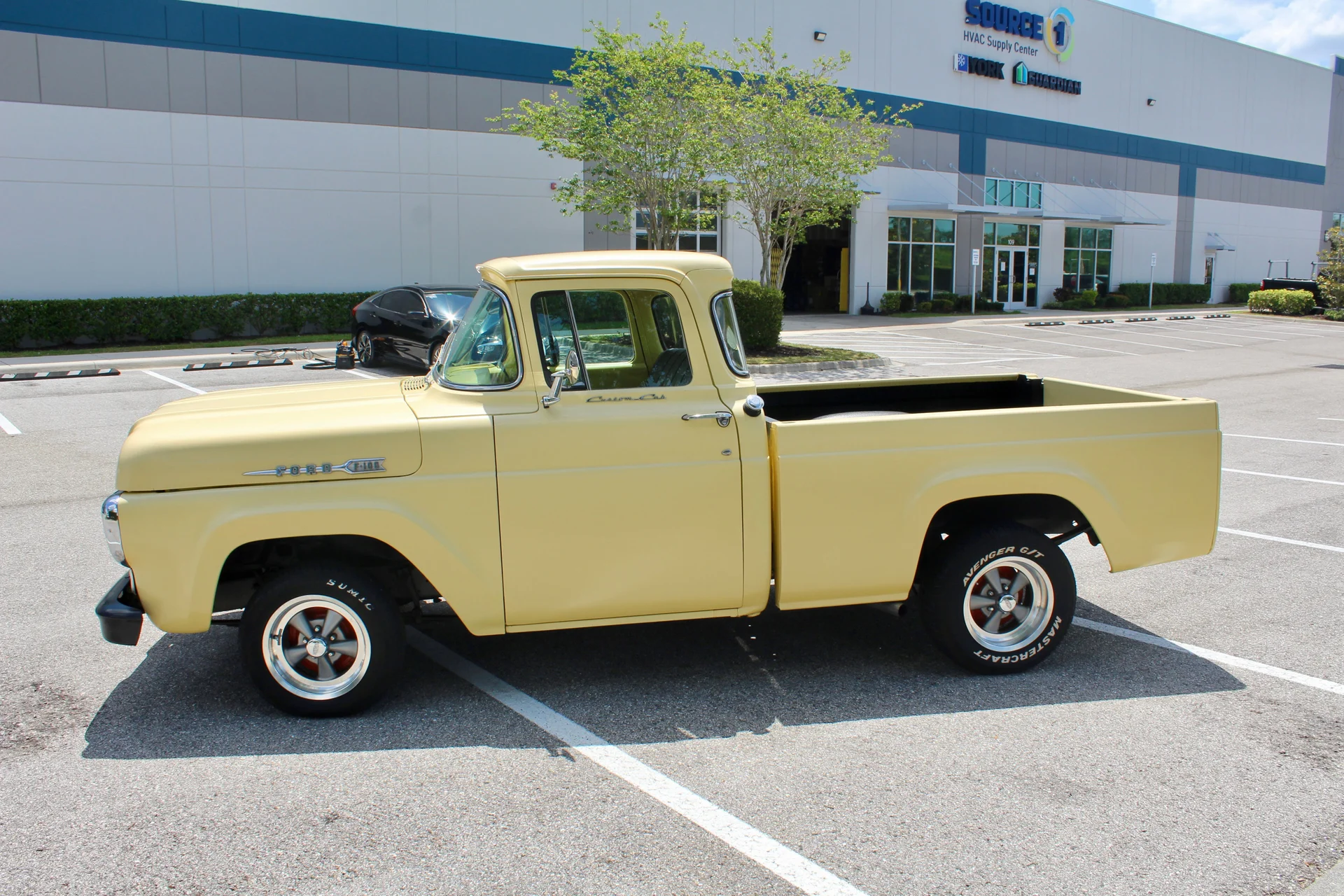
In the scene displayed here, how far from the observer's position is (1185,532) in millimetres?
5109

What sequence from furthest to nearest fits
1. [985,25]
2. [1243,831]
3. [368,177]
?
[985,25]
[368,177]
[1243,831]

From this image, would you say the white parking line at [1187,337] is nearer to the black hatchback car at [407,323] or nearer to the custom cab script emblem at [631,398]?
the black hatchback car at [407,323]

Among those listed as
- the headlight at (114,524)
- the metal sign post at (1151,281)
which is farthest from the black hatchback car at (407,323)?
the metal sign post at (1151,281)

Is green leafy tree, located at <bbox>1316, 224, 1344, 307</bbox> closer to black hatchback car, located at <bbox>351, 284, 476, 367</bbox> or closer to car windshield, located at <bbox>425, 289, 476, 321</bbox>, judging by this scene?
car windshield, located at <bbox>425, 289, 476, 321</bbox>

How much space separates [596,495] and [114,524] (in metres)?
2.04

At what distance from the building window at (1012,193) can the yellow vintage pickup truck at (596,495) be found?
123 ft

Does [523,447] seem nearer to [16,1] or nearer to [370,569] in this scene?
[370,569]

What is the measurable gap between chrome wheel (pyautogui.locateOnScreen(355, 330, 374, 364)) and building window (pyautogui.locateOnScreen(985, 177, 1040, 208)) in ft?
92.8

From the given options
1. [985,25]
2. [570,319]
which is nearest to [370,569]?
[570,319]

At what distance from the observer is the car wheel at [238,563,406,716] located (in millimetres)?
4328

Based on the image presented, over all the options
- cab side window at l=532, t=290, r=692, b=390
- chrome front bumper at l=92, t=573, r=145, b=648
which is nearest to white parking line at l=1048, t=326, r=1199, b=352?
cab side window at l=532, t=290, r=692, b=390

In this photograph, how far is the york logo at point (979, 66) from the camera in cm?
3766

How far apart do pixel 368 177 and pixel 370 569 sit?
2413cm

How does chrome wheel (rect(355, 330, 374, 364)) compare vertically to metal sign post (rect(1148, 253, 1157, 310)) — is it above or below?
below
